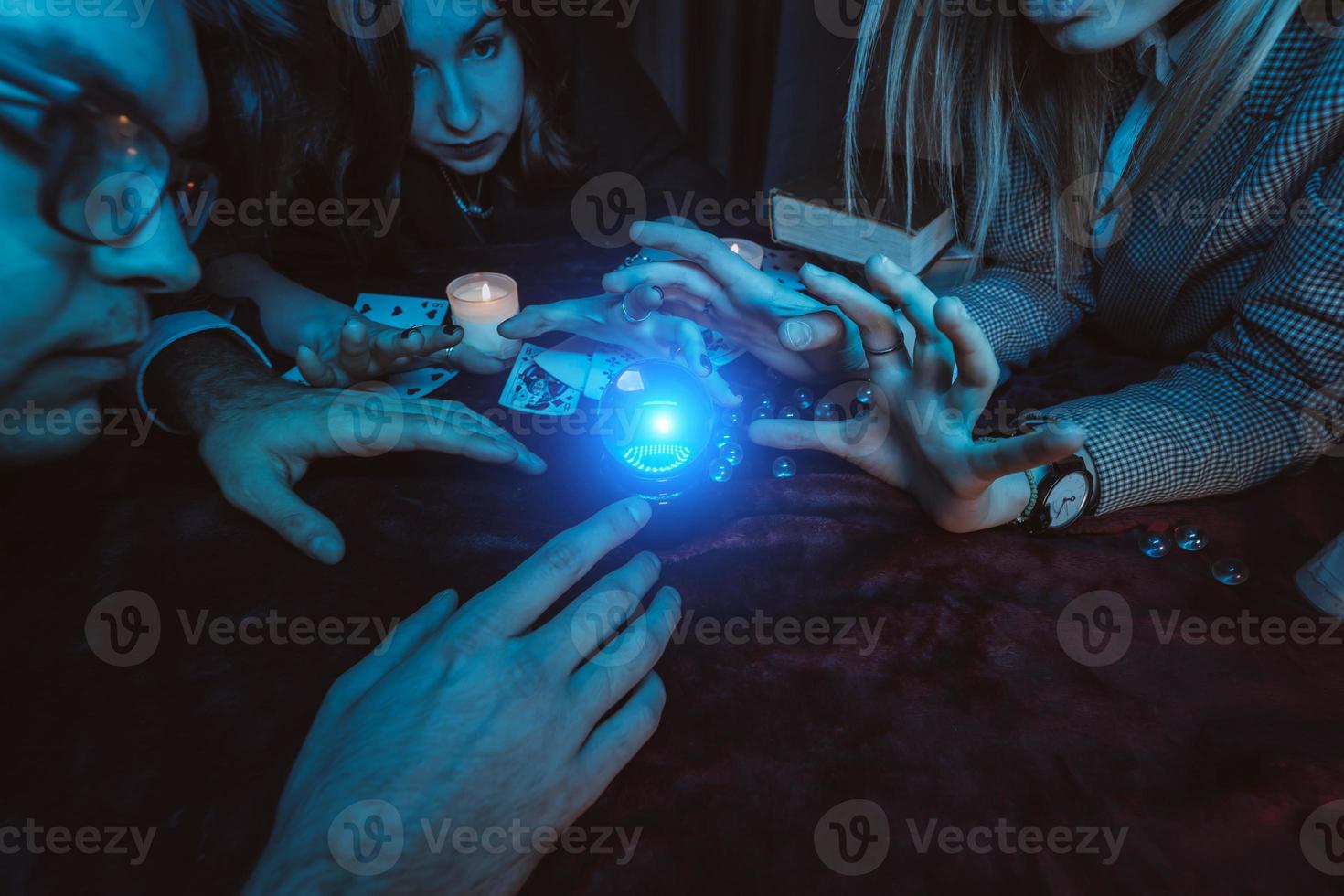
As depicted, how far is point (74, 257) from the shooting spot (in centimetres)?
75

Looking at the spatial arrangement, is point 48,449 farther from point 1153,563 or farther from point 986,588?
point 1153,563

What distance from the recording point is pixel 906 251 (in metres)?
1.13

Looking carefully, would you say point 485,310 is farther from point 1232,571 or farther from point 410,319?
point 1232,571

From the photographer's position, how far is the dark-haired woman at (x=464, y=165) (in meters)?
1.05

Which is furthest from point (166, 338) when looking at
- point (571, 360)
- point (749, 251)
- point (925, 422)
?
point (925, 422)

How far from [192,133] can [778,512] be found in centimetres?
87

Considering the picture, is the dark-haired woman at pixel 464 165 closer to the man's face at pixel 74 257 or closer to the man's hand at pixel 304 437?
the man's hand at pixel 304 437

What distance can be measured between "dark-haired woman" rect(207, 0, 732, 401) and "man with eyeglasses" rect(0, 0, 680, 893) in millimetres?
233

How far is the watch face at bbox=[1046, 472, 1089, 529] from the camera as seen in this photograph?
847 millimetres

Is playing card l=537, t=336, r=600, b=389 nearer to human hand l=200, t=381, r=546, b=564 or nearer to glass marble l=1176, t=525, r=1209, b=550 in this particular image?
human hand l=200, t=381, r=546, b=564

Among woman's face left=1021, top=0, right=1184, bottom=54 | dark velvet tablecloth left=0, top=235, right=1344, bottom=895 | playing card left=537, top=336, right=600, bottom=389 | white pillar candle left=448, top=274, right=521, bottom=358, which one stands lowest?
dark velvet tablecloth left=0, top=235, right=1344, bottom=895

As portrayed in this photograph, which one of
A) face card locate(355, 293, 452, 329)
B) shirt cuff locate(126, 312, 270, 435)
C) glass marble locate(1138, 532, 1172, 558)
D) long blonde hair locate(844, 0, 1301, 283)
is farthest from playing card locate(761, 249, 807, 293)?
shirt cuff locate(126, 312, 270, 435)

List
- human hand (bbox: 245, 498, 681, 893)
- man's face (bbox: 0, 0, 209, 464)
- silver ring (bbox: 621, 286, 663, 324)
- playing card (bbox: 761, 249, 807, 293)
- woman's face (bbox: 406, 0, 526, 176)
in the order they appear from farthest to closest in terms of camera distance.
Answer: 1. playing card (bbox: 761, 249, 807, 293)
2. woman's face (bbox: 406, 0, 526, 176)
3. silver ring (bbox: 621, 286, 663, 324)
4. man's face (bbox: 0, 0, 209, 464)
5. human hand (bbox: 245, 498, 681, 893)

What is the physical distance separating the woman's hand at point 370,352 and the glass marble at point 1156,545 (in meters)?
0.88
